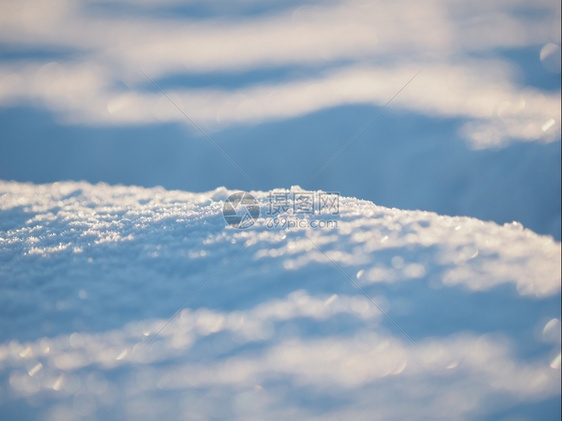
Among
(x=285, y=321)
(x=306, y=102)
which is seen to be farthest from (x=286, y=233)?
(x=306, y=102)

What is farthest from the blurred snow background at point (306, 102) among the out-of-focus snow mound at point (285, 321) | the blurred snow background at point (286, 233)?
the out-of-focus snow mound at point (285, 321)

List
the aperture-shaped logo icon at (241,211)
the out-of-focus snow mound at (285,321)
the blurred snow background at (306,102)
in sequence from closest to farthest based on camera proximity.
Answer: the out-of-focus snow mound at (285,321), the aperture-shaped logo icon at (241,211), the blurred snow background at (306,102)

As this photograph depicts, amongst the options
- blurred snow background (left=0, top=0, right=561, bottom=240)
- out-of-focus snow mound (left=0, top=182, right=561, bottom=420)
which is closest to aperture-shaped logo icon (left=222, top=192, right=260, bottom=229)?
out-of-focus snow mound (left=0, top=182, right=561, bottom=420)

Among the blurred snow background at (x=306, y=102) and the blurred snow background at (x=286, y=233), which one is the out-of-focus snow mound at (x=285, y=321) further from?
the blurred snow background at (x=306, y=102)

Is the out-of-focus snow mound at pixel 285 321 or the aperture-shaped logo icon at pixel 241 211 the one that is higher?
the aperture-shaped logo icon at pixel 241 211

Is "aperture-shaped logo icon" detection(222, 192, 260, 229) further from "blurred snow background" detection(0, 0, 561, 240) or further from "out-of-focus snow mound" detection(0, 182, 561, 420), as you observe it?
"blurred snow background" detection(0, 0, 561, 240)

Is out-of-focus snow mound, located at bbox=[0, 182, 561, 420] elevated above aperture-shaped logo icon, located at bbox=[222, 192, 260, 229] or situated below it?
below

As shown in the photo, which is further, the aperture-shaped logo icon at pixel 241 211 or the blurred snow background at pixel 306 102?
the blurred snow background at pixel 306 102
